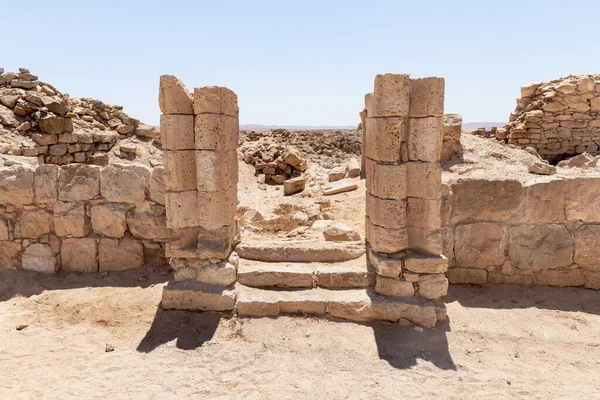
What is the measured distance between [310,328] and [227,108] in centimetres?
287

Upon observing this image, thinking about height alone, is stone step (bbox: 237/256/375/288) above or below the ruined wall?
below

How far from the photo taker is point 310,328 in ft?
14.9

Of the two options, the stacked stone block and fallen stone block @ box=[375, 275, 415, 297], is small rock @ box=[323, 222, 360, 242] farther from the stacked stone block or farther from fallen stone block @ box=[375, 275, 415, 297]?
fallen stone block @ box=[375, 275, 415, 297]

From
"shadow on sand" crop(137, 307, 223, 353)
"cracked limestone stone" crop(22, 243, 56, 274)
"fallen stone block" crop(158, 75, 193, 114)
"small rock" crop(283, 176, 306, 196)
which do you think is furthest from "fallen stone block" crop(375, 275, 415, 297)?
"small rock" crop(283, 176, 306, 196)

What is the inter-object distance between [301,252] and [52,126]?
864 centimetres

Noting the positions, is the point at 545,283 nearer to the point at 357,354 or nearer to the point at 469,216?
the point at 469,216

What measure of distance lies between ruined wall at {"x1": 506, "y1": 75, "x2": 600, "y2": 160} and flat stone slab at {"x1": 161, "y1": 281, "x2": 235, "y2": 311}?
33.9 ft

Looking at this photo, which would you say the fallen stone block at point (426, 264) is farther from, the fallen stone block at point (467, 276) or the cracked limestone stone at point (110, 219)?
the cracked limestone stone at point (110, 219)

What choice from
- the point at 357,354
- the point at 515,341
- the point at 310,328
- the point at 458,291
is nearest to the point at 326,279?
the point at 310,328

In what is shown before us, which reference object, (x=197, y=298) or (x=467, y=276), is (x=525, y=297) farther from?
(x=197, y=298)

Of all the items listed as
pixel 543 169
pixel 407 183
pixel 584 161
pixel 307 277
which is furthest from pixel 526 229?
pixel 584 161

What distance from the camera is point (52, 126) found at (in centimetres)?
1021

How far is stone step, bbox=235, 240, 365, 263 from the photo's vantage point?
5402 mm

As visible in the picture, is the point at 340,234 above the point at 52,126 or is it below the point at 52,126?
below
